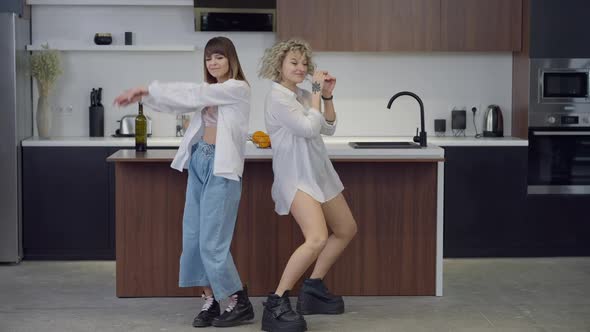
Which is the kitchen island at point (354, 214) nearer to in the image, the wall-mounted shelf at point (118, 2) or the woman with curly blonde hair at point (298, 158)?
the woman with curly blonde hair at point (298, 158)

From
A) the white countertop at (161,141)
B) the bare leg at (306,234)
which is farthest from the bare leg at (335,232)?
the white countertop at (161,141)

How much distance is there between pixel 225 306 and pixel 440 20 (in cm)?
281

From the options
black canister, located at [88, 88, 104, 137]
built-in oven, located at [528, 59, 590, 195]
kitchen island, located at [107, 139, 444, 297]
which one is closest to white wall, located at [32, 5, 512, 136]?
black canister, located at [88, 88, 104, 137]

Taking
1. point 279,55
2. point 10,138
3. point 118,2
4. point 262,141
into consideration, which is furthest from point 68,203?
point 279,55

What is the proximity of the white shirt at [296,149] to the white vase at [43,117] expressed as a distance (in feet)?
8.46

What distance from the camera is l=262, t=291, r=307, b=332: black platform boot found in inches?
189

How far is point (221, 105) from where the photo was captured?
4758mm

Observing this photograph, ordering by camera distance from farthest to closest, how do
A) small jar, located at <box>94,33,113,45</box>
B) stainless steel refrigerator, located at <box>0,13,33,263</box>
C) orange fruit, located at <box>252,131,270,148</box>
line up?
1. small jar, located at <box>94,33,113,45</box>
2. stainless steel refrigerator, located at <box>0,13,33,263</box>
3. orange fruit, located at <box>252,131,270,148</box>

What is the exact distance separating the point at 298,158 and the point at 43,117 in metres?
2.78

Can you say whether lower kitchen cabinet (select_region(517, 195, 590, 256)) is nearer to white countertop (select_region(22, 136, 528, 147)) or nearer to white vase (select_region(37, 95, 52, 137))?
white countertop (select_region(22, 136, 528, 147))

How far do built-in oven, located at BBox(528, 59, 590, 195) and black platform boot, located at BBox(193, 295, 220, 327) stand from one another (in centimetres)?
286

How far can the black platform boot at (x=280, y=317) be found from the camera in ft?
15.8

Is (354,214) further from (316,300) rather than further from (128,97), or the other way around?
(128,97)

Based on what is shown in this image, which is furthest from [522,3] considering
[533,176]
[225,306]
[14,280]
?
[14,280]
